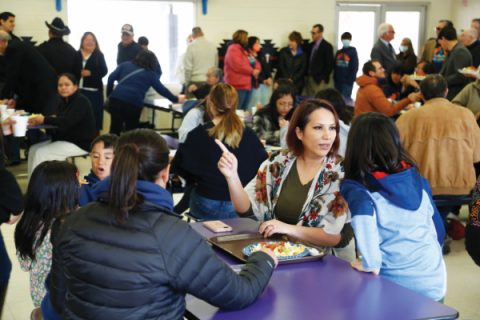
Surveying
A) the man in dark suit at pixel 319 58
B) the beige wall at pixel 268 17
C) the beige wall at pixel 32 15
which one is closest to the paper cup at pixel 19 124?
the beige wall at pixel 32 15

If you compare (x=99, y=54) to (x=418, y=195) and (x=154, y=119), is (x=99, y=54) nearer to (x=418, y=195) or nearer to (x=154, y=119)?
(x=154, y=119)

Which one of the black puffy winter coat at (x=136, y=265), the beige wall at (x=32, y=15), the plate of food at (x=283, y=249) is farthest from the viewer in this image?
the beige wall at (x=32, y=15)

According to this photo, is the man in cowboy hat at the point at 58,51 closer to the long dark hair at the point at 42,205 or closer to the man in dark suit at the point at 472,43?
the man in dark suit at the point at 472,43

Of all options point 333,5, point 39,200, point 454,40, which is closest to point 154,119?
point 333,5

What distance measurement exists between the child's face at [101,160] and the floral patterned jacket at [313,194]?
862 mm

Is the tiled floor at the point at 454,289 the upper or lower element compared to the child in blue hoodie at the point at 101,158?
lower

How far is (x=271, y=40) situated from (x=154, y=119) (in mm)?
2514

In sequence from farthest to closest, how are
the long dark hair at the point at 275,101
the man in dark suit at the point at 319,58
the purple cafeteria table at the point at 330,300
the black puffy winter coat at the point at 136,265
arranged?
the man in dark suit at the point at 319,58
the long dark hair at the point at 275,101
the purple cafeteria table at the point at 330,300
the black puffy winter coat at the point at 136,265

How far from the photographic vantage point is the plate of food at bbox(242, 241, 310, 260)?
2.36 m

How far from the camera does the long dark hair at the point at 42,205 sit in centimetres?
265

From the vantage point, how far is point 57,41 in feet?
25.5

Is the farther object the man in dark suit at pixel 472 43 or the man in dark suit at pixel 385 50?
the man in dark suit at pixel 385 50

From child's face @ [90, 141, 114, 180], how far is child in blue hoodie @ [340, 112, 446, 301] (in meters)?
1.54

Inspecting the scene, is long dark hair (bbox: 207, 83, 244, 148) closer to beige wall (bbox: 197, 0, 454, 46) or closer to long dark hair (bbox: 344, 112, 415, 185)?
long dark hair (bbox: 344, 112, 415, 185)
